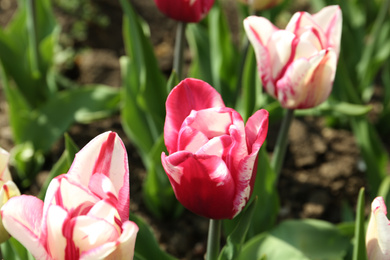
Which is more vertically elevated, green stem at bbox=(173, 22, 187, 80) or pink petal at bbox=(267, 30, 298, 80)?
pink petal at bbox=(267, 30, 298, 80)

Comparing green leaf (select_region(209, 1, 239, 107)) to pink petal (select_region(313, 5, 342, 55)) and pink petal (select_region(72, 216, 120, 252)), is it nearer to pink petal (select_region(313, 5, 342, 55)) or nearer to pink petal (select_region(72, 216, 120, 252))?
pink petal (select_region(313, 5, 342, 55))

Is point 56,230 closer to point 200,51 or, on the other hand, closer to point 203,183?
point 203,183

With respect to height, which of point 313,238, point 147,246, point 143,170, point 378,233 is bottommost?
point 143,170

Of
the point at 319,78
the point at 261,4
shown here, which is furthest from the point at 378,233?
the point at 261,4

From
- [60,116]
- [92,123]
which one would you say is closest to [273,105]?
[60,116]

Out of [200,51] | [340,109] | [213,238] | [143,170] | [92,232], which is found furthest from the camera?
[143,170]

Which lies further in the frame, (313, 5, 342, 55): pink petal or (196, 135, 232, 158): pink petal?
(313, 5, 342, 55): pink petal

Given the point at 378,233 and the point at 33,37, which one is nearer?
the point at 378,233

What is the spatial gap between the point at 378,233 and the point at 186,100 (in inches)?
11.0

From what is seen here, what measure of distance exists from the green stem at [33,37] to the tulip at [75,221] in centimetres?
101

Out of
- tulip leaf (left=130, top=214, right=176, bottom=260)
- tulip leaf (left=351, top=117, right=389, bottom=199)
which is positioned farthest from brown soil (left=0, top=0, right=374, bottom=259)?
tulip leaf (left=130, top=214, right=176, bottom=260)

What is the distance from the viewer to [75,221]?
57 centimetres

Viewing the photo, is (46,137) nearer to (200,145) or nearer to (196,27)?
(196,27)

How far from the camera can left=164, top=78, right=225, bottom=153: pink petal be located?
27.2 inches
